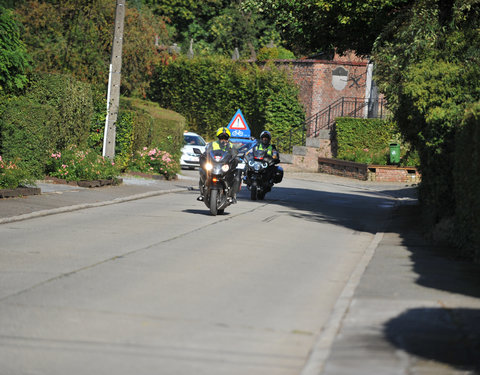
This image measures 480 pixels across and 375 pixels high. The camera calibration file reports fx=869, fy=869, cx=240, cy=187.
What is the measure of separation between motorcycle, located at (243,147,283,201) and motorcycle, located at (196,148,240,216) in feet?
17.2

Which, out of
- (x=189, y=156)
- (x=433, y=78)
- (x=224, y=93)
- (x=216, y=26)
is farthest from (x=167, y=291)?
(x=216, y=26)

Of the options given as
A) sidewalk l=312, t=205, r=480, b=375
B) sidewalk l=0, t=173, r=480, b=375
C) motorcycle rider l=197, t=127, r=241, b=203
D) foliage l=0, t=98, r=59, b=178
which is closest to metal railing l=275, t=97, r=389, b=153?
foliage l=0, t=98, r=59, b=178

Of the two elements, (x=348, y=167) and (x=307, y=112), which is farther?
(x=307, y=112)

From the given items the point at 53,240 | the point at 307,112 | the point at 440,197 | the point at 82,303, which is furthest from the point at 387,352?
the point at 307,112

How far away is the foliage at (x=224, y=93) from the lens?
4706 cm

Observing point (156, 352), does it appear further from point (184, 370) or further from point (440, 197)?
point (440, 197)

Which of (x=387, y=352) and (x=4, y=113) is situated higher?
(x=4, y=113)

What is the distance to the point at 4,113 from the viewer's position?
2083cm

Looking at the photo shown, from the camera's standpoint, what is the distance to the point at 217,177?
18.1 meters

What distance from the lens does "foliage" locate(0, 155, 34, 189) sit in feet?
63.2

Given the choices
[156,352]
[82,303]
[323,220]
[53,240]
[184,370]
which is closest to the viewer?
[184,370]

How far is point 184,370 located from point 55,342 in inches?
48.5

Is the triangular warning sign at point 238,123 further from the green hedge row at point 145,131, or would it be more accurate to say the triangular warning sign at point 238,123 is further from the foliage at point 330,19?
the foliage at point 330,19

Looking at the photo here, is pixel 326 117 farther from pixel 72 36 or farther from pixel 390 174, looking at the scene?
pixel 72 36
